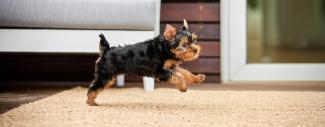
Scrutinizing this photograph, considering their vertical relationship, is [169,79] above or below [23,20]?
below

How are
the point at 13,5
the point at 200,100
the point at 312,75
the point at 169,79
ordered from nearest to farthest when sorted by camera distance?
the point at 169,79 → the point at 200,100 → the point at 13,5 → the point at 312,75

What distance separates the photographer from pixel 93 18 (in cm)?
215

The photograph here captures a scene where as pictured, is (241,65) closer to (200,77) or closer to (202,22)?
(202,22)

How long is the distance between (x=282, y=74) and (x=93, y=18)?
4.26ft

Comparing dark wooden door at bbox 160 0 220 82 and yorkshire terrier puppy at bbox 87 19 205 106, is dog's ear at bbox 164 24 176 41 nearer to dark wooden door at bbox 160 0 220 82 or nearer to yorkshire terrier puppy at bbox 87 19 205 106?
yorkshire terrier puppy at bbox 87 19 205 106

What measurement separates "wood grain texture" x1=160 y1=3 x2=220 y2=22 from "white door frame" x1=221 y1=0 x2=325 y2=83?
70 mm

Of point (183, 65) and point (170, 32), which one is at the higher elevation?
point (170, 32)

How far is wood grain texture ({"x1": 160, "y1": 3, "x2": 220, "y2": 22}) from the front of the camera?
2.85 metres

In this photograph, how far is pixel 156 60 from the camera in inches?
64.1

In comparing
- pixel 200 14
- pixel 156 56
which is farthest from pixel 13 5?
pixel 200 14

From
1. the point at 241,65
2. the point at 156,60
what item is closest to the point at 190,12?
the point at 241,65

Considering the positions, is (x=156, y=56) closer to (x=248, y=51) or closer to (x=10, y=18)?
(x=10, y=18)

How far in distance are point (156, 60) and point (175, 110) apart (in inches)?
7.7

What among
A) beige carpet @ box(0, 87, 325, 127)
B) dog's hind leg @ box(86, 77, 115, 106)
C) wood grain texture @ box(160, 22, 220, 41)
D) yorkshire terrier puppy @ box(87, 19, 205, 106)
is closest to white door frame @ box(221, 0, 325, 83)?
wood grain texture @ box(160, 22, 220, 41)
